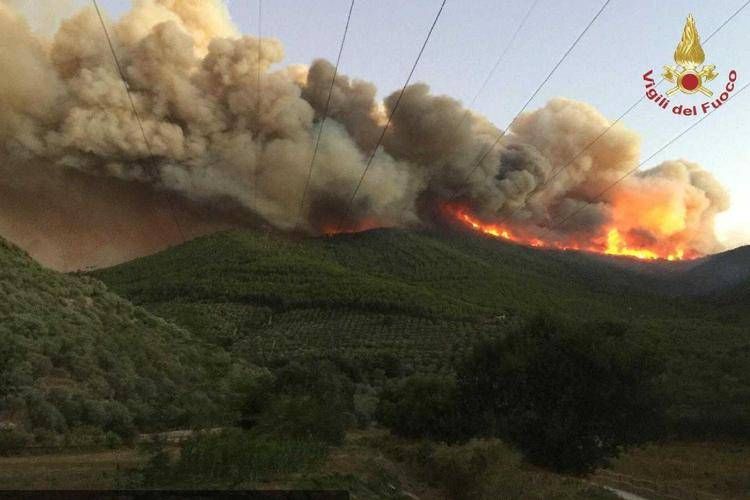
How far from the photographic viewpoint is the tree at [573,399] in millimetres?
29375

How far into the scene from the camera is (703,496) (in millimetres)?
28375

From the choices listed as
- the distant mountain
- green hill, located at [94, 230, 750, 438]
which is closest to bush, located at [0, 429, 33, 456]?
green hill, located at [94, 230, 750, 438]

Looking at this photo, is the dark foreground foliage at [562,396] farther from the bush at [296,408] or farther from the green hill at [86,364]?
the green hill at [86,364]

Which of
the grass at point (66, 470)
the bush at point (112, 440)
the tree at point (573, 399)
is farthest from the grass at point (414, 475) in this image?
the tree at point (573, 399)

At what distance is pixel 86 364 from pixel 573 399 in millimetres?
19841

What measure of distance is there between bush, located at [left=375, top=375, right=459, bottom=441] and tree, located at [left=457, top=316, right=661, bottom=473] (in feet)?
5.12

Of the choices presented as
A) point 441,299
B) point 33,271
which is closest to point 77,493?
point 33,271

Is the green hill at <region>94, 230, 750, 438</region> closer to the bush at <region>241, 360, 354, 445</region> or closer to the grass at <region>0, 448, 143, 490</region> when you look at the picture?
the bush at <region>241, 360, 354, 445</region>

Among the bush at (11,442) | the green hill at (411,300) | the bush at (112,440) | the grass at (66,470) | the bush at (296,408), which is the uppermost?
the green hill at (411,300)

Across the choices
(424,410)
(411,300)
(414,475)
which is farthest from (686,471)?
(411,300)

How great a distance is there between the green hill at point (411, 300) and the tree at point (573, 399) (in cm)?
1565

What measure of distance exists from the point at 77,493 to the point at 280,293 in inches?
3365

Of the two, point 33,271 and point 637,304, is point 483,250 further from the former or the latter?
point 33,271

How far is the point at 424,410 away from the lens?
3497 cm
